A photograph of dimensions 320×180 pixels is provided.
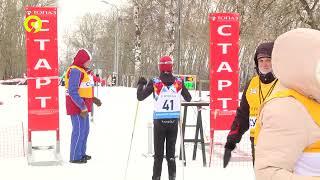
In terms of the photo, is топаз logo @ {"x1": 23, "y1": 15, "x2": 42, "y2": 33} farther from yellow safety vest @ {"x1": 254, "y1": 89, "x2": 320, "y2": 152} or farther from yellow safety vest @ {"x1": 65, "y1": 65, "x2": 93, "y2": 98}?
yellow safety vest @ {"x1": 254, "y1": 89, "x2": 320, "y2": 152}

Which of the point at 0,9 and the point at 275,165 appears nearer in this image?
the point at 275,165

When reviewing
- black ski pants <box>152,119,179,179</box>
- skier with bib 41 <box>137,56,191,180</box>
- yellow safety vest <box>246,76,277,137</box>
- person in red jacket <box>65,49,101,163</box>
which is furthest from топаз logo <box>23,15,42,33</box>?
yellow safety vest <box>246,76,277,137</box>

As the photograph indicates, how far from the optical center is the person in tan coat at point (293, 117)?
70.9 inches

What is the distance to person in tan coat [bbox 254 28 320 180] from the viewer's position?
1.80 m

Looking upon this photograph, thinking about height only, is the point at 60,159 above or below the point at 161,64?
below

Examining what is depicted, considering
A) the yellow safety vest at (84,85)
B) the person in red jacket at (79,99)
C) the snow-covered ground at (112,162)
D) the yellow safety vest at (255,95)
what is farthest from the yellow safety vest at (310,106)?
the yellow safety vest at (84,85)

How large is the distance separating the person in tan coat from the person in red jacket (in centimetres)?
629

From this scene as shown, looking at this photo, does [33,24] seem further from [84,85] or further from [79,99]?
[79,99]

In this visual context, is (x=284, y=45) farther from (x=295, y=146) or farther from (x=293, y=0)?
(x=293, y=0)

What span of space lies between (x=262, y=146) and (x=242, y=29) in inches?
696

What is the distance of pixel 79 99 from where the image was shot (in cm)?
798

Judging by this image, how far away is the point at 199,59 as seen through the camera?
49656 mm

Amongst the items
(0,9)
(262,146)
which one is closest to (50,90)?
(262,146)

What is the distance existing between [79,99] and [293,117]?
251 inches
